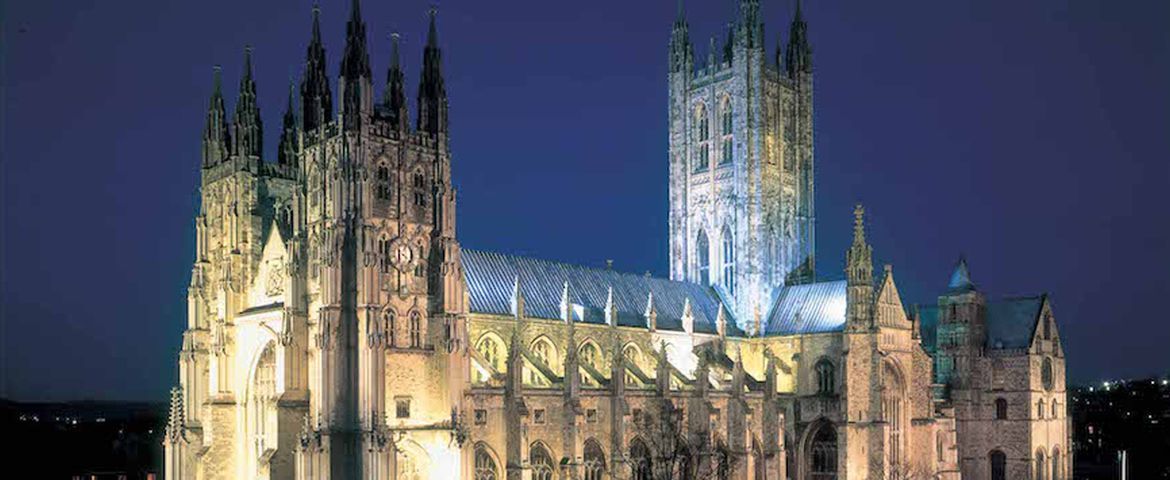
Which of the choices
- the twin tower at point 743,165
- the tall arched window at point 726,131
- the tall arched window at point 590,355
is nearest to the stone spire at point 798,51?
the twin tower at point 743,165

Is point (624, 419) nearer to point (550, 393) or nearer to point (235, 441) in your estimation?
point (550, 393)

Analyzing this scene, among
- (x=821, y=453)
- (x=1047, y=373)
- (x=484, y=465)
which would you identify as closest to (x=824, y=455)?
(x=821, y=453)

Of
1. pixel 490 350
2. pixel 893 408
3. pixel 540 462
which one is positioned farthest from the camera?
pixel 893 408

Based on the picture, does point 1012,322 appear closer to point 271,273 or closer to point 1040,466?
point 1040,466

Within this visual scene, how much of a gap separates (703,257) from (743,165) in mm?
8244

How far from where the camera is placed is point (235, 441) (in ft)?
232

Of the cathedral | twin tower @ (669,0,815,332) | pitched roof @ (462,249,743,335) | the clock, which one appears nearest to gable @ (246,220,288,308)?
the cathedral

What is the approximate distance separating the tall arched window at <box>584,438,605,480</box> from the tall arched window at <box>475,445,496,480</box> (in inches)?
265

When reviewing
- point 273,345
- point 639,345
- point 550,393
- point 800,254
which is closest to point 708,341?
point 639,345

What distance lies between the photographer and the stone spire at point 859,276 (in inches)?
3226

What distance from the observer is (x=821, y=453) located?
274 feet

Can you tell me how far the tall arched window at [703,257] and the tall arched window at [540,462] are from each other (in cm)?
3113

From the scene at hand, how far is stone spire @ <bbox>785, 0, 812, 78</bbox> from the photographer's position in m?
97.8

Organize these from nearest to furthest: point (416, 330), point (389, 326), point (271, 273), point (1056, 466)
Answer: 1. point (389, 326)
2. point (416, 330)
3. point (271, 273)
4. point (1056, 466)
